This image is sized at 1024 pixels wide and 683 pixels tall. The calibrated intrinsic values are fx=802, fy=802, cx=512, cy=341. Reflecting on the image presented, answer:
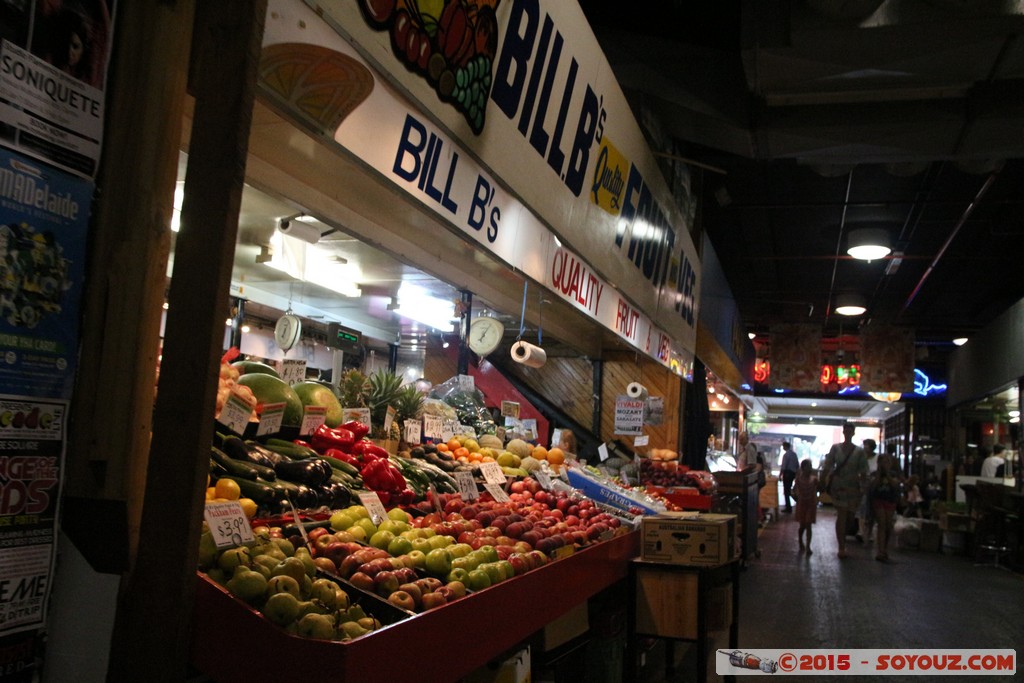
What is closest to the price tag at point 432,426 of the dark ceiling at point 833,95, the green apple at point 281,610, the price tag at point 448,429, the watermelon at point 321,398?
the price tag at point 448,429

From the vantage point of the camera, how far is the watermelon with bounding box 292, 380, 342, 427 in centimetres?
388

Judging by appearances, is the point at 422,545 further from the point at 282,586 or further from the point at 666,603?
the point at 666,603

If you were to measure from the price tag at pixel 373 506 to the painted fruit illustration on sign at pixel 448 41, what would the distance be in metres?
1.61

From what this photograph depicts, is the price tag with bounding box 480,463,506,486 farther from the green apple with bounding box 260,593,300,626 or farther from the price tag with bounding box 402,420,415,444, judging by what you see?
the green apple with bounding box 260,593,300,626

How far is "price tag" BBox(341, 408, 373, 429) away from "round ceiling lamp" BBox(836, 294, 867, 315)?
1475 cm

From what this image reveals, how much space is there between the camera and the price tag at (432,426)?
497 centimetres

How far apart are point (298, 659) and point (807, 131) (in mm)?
7380

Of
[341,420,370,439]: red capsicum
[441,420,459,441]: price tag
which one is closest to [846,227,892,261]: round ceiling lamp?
[441,420,459,441]: price tag

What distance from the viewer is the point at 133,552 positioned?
1879mm

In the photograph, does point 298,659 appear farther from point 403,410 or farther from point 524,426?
point 524,426

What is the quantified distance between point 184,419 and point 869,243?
1229cm

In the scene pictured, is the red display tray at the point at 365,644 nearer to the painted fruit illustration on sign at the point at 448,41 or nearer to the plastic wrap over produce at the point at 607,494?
the painted fruit illustration on sign at the point at 448,41

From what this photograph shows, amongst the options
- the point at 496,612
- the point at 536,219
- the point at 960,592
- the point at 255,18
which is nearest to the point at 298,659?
the point at 496,612

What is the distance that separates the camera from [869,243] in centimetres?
1224
